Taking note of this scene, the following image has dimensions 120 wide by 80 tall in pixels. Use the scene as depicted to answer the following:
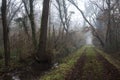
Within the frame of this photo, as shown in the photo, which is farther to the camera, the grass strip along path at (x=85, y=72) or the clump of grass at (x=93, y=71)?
the clump of grass at (x=93, y=71)

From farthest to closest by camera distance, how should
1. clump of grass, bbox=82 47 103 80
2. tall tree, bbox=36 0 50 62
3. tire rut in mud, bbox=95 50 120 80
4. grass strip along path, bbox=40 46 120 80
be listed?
1. tall tree, bbox=36 0 50 62
2. clump of grass, bbox=82 47 103 80
3. grass strip along path, bbox=40 46 120 80
4. tire rut in mud, bbox=95 50 120 80

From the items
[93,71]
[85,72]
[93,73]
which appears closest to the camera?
[93,73]

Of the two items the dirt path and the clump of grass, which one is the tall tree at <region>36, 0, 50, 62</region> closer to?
the dirt path

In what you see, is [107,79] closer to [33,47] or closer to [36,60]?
[36,60]

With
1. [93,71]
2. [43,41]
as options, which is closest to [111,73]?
[93,71]

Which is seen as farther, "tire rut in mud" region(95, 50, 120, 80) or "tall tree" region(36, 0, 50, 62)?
"tall tree" region(36, 0, 50, 62)

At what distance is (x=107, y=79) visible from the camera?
413 inches

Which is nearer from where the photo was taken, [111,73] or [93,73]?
[111,73]

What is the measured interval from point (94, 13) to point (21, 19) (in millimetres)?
26590

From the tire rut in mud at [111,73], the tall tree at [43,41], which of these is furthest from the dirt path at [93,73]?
the tall tree at [43,41]

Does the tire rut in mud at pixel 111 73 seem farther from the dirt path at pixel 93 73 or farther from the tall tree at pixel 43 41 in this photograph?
A: the tall tree at pixel 43 41

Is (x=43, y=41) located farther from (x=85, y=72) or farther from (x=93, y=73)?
(x=93, y=73)

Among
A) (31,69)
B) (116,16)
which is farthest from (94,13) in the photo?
(31,69)

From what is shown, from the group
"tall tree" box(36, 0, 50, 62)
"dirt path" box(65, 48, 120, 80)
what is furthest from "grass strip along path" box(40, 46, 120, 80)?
"tall tree" box(36, 0, 50, 62)
